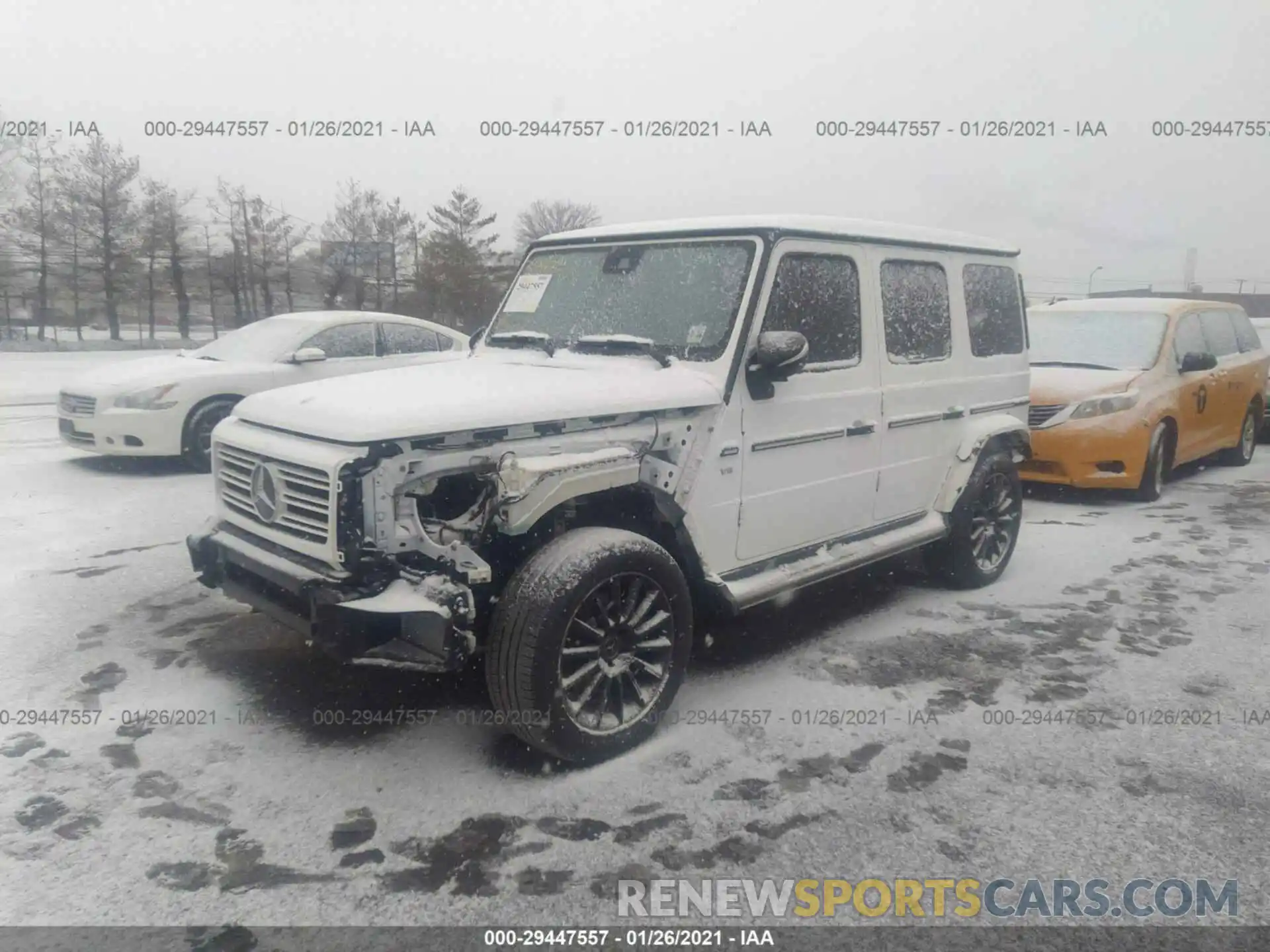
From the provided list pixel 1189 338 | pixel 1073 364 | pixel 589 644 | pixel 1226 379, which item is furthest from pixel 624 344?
pixel 1226 379

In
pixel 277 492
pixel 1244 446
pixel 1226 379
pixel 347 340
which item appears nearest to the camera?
pixel 277 492

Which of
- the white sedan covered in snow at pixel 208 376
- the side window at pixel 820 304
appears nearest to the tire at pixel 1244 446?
the side window at pixel 820 304

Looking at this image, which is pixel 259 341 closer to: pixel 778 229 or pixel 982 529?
pixel 778 229

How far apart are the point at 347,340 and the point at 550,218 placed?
2.58 metres

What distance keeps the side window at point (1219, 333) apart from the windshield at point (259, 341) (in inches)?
334

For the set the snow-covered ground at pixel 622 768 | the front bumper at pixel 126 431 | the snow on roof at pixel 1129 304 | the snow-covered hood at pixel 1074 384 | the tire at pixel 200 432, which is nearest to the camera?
the snow-covered ground at pixel 622 768

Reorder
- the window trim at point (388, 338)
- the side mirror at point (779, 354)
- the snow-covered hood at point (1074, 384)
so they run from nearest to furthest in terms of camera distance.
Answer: the side mirror at point (779, 354) → the snow-covered hood at point (1074, 384) → the window trim at point (388, 338)

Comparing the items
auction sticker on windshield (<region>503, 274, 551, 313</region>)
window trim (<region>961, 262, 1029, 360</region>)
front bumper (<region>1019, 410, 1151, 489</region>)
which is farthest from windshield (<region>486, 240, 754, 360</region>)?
front bumper (<region>1019, 410, 1151, 489</region>)

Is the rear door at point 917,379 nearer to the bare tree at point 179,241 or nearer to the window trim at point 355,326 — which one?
the window trim at point 355,326

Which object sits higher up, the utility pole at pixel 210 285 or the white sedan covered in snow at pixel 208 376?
the utility pole at pixel 210 285

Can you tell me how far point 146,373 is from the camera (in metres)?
7.71

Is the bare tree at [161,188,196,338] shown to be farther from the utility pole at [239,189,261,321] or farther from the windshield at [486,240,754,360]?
the windshield at [486,240,754,360]

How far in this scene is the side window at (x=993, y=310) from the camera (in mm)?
5043

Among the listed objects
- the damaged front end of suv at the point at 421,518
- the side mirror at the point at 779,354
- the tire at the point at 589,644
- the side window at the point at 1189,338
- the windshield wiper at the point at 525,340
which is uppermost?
the side window at the point at 1189,338
